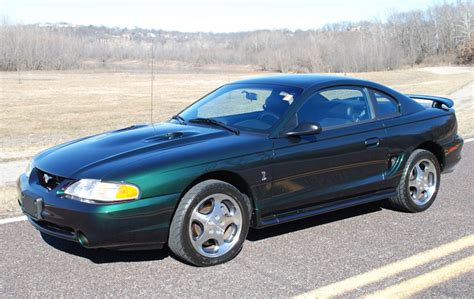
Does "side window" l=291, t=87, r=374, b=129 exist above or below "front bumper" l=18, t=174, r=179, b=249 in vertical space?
above

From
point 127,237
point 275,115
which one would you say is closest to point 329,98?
point 275,115

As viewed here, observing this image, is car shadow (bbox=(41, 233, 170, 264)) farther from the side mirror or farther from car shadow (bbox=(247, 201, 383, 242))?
the side mirror

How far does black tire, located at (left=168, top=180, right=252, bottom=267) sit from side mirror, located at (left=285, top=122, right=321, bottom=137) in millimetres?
768

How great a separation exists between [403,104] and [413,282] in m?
2.52

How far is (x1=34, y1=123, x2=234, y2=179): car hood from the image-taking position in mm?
4449

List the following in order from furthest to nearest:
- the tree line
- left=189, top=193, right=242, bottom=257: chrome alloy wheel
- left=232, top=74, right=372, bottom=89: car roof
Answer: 1. the tree line
2. left=232, top=74, right=372, bottom=89: car roof
3. left=189, top=193, right=242, bottom=257: chrome alloy wheel

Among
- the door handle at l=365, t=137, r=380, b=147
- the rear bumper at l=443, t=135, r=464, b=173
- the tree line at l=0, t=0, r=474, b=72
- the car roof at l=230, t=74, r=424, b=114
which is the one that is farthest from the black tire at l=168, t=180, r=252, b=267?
the tree line at l=0, t=0, r=474, b=72

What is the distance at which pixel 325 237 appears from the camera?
17.3ft

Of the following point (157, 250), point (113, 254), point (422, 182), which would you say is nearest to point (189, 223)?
point (157, 250)

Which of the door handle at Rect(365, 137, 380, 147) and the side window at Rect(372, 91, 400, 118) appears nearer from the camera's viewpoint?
the door handle at Rect(365, 137, 380, 147)

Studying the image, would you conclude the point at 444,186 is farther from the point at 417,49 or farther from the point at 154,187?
the point at 417,49

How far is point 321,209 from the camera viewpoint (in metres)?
5.29

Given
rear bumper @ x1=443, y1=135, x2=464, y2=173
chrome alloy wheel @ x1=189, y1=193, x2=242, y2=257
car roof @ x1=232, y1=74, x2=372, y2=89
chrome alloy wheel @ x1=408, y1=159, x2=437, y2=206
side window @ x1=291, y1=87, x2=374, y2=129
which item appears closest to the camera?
chrome alloy wheel @ x1=189, y1=193, x2=242, y2=257

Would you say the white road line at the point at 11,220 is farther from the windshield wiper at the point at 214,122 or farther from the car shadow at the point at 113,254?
the windshield wiper at the point at 214,122
